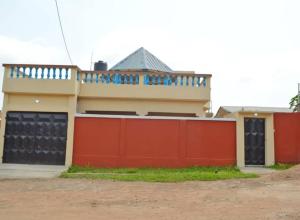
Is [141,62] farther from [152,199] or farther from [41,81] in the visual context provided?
[152,199]

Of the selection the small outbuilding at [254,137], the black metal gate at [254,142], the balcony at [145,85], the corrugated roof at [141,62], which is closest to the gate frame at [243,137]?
the small outbuilding at [254,137]

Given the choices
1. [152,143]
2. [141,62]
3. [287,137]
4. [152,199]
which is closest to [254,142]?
[287,137]

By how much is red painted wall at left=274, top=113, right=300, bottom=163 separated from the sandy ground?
2.98m

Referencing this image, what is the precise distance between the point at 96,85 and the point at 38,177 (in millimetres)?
4531

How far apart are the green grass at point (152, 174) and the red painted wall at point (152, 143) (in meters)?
0.50

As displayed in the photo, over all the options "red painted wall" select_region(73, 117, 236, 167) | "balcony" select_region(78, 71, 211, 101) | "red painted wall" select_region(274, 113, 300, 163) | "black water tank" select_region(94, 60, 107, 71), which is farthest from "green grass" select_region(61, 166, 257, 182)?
"black water tank" select_region(94, 60, 107, 71)

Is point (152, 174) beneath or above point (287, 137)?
beneath

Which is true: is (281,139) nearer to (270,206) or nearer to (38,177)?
(270,206)

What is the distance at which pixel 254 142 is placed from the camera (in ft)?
42.8

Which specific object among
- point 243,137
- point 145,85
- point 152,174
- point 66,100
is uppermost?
point 145,85

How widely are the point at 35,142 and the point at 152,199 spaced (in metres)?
6.95

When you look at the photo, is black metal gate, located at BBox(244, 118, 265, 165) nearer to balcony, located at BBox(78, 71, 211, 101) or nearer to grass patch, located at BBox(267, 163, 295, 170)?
grass patch, located at BBox(267, 163, 295, 170)

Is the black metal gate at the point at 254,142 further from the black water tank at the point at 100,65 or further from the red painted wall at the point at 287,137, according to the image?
the black water tank at the point at 100,65

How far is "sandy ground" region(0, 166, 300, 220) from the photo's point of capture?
5.83 m
